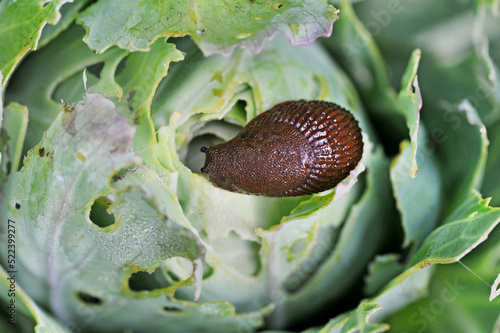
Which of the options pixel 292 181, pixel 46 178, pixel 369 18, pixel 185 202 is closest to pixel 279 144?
pixel 292 181

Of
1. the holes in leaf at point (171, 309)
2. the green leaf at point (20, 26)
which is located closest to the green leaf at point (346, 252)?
the holes in leaf at point (171, 309)

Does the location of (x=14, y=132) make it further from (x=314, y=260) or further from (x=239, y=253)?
(x=314, y=260)

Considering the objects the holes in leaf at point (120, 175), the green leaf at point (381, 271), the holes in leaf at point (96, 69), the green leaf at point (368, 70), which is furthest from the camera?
the green leaf at point (368, 70)

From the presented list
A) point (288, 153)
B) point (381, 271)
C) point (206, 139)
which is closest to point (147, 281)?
point (206, 139)

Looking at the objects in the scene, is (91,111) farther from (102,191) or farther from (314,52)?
(314,52)

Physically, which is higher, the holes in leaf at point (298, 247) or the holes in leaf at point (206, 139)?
the holes in leaf at point (206, 139)

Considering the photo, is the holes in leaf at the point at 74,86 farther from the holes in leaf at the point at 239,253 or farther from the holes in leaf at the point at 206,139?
the holes in leaf at the point at 239,253

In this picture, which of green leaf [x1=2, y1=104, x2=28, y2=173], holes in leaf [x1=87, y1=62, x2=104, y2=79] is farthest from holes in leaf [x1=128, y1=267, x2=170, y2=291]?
holes in leaf [x1=87, y1=62, x2=104, y2=79]
